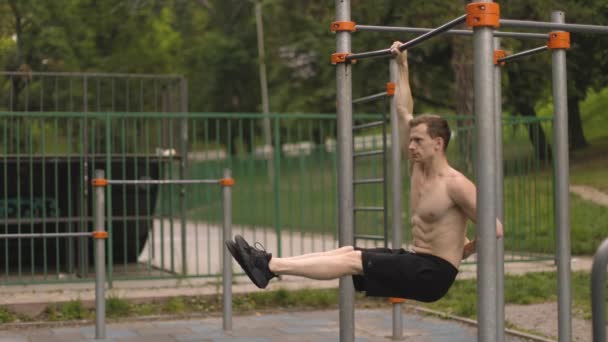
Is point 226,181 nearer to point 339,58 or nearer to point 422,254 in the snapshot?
point 339,58

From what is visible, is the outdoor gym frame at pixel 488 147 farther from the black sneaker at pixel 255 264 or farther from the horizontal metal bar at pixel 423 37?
the black sneaker at pixel 255 264

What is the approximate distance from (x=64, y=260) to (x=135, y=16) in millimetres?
14801

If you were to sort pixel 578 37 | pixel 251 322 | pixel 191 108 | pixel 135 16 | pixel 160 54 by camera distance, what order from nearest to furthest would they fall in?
pixel 251 322, pixel 578 37, pixel 135 16, pixel 160 54, pixel 191 108

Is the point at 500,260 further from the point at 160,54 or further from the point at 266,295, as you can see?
the point at 160,54

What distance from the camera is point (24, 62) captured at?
22969 millimetres

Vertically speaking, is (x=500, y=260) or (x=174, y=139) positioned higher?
(x=174, y=139)

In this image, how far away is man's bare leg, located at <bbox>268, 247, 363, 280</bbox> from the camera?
5793 mm

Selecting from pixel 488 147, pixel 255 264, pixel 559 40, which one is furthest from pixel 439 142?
pixel 559 40

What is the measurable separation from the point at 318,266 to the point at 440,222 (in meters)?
0.73

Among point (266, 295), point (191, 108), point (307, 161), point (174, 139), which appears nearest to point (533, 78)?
point (307, 161)

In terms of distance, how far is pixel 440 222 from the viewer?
5.77 m

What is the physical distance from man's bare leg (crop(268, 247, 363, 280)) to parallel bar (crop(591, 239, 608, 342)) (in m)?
1.80

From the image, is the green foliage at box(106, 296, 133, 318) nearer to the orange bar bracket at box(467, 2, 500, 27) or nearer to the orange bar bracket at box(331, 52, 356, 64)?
the orange bar bracket at box(331, 52, 356, 64)

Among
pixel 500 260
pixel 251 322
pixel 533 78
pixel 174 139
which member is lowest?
pixel 251 322
